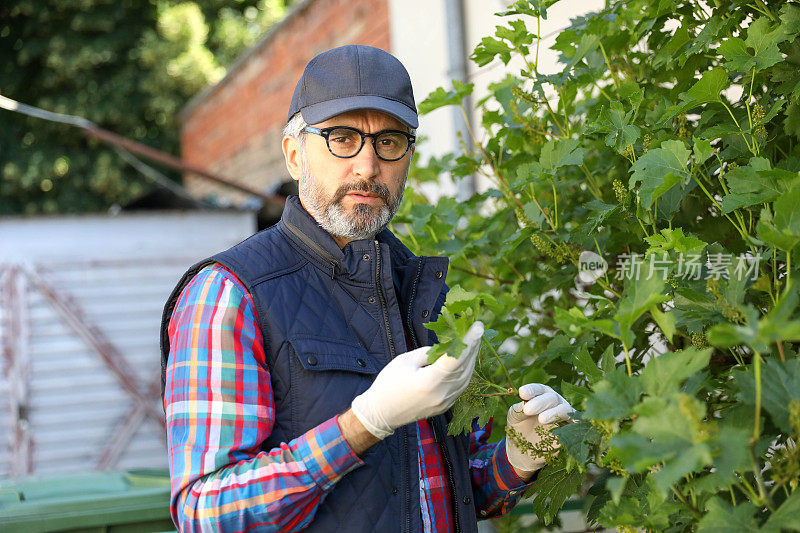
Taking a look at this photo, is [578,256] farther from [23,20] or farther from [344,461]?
[23,20]

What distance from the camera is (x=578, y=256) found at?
5.89 feet

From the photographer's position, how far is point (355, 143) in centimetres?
168

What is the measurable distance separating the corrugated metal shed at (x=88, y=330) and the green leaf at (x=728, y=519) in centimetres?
573

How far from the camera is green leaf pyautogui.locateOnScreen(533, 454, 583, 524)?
4.87ft

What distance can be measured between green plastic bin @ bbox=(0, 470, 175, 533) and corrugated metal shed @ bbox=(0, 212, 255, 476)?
3.90m

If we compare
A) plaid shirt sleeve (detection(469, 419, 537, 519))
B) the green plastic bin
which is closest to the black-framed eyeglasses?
plaid shirt sleeve (detection(469, 419, 537, 519))

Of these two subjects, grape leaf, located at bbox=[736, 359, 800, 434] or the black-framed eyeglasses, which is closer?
grape leaf, located at bbox=[736, 359, 800, 434]

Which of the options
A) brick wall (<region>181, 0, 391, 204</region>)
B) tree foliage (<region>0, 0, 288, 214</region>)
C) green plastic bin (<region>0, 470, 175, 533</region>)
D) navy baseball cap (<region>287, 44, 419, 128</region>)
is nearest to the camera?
navy baseball cap (<region>287, 44, 419, 128</region>)

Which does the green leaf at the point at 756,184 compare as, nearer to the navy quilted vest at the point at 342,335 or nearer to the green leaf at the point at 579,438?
the green leaf at the point at 579,438

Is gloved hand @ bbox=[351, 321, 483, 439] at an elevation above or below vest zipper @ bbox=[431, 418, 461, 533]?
above

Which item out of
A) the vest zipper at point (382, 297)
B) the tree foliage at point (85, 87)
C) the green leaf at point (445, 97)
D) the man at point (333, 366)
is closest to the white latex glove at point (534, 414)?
the man at point (333, 366)

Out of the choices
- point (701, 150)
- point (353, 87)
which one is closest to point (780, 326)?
point (701, 150)

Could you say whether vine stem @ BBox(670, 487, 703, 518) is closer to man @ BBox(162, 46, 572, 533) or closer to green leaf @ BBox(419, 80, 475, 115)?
man @ BBox(162, 46, 572, 533)

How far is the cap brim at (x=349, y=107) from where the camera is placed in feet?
5.32
